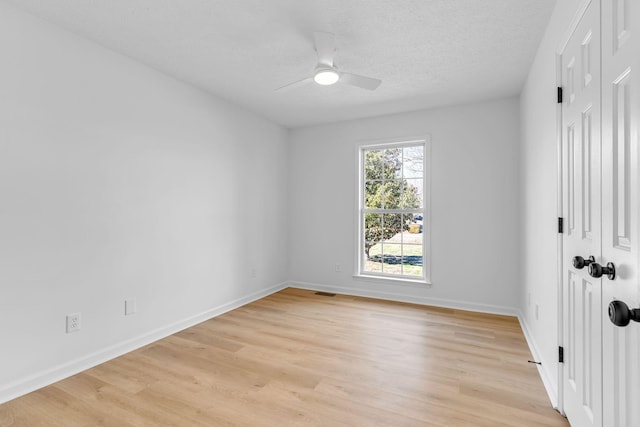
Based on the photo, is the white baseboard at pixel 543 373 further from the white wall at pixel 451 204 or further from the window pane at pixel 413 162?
the window pane at pixel 413 162

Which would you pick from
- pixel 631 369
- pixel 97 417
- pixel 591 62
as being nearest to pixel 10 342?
pixel 97 417

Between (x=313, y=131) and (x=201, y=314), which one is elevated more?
(x=313, y=131)

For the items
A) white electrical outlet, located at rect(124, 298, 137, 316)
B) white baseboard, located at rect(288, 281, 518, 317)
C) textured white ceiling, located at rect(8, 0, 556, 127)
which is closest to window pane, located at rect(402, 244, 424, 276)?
white baseboard, located at rect(288, 281, 518, 317)

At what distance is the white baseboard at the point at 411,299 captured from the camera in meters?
3.64

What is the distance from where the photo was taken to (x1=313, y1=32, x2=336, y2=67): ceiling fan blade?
226 centimetres

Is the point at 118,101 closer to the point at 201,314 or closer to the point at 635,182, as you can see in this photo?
the point at 201,314

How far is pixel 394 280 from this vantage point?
13.7 feet

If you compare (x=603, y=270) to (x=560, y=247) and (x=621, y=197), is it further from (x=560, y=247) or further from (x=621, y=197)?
(x=560, y=247)

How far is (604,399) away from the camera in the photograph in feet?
4.03

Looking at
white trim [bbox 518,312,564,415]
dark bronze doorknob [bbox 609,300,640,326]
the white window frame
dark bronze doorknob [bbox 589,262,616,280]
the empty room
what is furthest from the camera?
the white window frame

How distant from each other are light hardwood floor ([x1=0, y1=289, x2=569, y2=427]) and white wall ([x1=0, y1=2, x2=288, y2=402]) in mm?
286

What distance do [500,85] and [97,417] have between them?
14.1 ft

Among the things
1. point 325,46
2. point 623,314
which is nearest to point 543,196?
point 623,314

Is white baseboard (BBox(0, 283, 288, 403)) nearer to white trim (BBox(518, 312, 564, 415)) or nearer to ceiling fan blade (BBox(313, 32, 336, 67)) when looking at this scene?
ceiling fan blade (BBox(313, 32, 336, 67))
